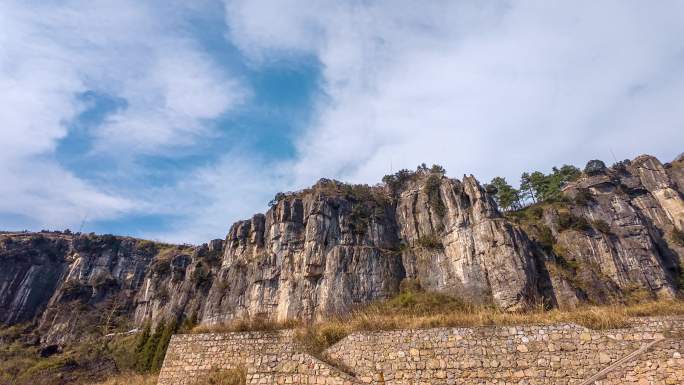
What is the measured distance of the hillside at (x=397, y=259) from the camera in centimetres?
4341

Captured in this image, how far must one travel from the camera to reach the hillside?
142ft

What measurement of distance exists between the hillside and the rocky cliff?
0.60 ft

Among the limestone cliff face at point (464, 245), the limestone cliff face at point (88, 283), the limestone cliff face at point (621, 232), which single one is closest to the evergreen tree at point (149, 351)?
the limestone cliff face at point (88, 283)

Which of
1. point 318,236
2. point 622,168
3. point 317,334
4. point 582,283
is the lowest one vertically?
point 317,334

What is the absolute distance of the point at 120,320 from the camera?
6900 centimetres

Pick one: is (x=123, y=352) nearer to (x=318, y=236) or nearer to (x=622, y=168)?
(x=318, y=236)

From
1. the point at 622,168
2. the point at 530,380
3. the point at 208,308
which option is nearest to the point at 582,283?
the point at 622,168

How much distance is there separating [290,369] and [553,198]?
57248 mm

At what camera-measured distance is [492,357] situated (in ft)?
35.2

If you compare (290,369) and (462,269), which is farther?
(462,269)

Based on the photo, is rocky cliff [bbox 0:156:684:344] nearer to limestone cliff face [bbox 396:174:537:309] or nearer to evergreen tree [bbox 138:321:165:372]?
limestone cliff face [bbox 396:174:537:309]

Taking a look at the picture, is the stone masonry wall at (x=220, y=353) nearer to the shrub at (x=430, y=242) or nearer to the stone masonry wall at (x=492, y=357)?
the stone masonry wall at (x=492, y=357)

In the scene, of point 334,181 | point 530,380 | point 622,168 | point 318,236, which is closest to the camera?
point 530,380

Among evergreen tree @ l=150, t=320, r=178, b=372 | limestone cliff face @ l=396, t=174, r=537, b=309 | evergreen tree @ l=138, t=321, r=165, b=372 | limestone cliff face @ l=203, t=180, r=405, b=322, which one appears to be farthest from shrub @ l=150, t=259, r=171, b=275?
limestone cliff face @ l=396, t=174, r=537, b=309
